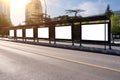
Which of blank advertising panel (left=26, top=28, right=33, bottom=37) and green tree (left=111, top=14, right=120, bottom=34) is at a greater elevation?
green tree (left=111, top=14, right=120, bottom=34)

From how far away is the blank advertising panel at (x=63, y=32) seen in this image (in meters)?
27.1

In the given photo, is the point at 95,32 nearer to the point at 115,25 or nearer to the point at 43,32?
the point at 43,32

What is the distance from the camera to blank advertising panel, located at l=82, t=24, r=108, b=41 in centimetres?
2102

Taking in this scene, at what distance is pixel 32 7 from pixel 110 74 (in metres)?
177

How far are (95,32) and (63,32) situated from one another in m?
6.34

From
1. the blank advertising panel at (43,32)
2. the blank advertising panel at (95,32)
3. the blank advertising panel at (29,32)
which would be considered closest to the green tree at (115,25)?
the blank advertising panel at (29,32)

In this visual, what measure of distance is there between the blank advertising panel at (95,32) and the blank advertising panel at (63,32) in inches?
130

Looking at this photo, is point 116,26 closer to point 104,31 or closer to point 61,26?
point 61,26

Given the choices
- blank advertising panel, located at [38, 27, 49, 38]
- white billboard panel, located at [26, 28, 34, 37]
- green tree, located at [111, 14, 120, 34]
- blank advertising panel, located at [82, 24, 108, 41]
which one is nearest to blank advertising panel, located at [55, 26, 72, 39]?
blank advertising panel, located at [82, 24, 108, 41]

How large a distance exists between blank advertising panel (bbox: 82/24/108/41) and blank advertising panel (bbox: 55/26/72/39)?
3.30 metres

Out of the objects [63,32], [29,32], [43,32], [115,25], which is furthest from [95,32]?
[115,25]

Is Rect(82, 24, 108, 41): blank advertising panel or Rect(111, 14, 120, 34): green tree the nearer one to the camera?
Rect(82, 24, 108, 41): blank advertising panel

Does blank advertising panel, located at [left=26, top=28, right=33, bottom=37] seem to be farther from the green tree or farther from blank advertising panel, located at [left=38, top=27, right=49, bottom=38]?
the green tree

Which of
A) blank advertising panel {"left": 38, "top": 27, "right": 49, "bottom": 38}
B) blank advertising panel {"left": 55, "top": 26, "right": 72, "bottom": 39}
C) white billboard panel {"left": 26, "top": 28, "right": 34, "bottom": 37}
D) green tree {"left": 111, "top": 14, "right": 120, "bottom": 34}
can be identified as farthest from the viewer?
green tree {"left": 111, "top": 14, "right": 120, "bottom": 34}
